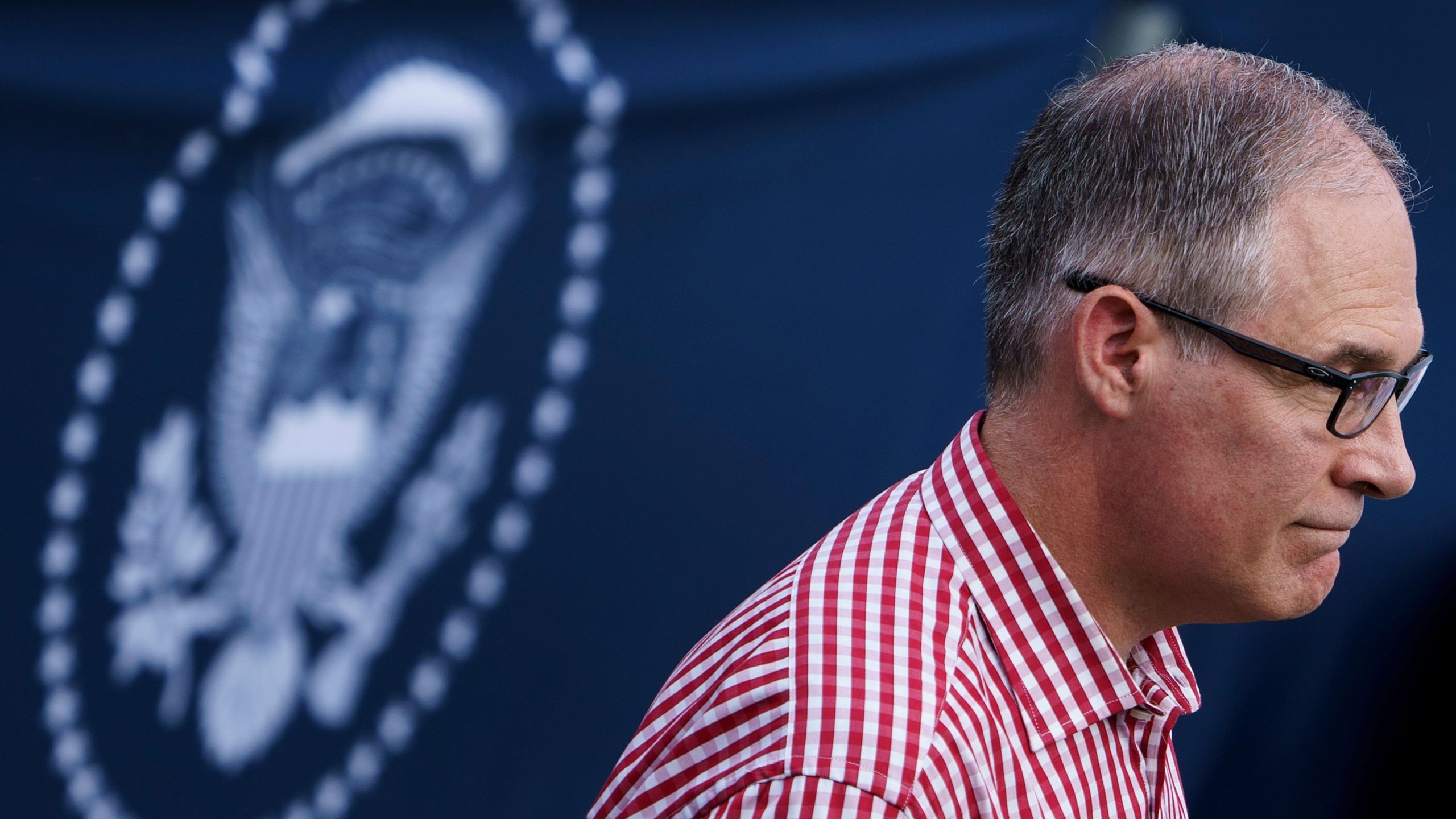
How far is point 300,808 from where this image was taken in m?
1.46

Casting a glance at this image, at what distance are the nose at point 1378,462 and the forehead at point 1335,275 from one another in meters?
0.06

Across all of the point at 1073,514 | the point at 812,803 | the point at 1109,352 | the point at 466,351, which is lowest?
the point at 812,803

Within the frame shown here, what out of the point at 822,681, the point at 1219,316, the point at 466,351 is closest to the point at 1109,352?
the point at 1219,316

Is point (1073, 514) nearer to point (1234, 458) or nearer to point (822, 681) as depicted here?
point (1234, 458)

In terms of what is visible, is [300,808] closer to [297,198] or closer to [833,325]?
[297,198]

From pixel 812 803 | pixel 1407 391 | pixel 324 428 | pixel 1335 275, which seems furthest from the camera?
pixel 324 428

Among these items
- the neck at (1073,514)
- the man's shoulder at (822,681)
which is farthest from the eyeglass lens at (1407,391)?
the man's shoulder at (822,681)

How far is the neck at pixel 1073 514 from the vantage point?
0.92 m

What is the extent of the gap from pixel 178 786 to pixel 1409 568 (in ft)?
5.87

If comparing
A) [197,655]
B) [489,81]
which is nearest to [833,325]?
[489,81]

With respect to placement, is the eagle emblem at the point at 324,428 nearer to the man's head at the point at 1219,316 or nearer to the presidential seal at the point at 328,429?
the presidential seal at the point at 328,429

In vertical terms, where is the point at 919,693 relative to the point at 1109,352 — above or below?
A: below

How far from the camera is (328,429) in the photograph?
142 cm

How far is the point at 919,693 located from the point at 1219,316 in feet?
1.08
